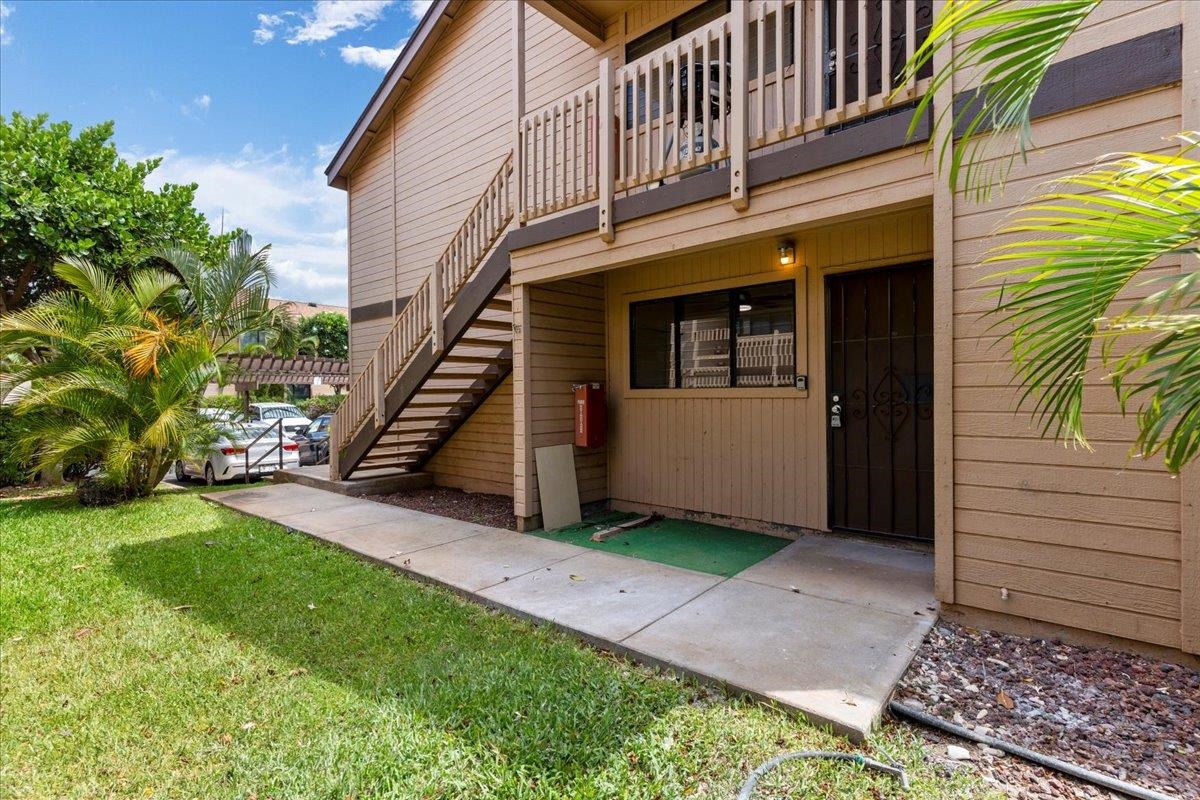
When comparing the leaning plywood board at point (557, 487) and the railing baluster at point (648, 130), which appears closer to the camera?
the railing baluster at point (648, 130)

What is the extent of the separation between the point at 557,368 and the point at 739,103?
9.69 feet

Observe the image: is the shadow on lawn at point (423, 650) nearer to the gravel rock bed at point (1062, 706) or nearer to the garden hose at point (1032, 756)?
the garden hose at point (1032, 756)

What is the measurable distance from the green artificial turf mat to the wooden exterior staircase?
2.31m

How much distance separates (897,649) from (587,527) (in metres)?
3.23

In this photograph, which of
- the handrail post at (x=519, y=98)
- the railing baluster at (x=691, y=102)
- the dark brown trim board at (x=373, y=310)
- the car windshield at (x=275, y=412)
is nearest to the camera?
the railing baluster at (x=691, y=102)

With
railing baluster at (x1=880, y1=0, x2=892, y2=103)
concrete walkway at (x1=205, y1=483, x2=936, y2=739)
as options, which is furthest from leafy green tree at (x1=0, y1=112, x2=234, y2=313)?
railing baluster at (x1=880, y1=0, x2=892, y2=103)

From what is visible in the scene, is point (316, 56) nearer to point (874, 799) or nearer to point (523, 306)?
Result: point (523, 306)

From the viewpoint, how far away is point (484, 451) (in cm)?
763

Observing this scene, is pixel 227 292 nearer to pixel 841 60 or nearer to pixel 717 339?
pixel 717 339

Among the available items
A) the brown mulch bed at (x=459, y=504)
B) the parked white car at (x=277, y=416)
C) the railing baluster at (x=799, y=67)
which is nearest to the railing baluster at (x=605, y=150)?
the railing baluster at (x=799, y=67)

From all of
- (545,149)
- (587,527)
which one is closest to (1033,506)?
(587,527)

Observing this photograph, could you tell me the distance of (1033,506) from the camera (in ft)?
9.54

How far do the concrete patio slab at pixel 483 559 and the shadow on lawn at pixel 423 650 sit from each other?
0.68 ft

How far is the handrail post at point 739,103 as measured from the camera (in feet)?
12.2
